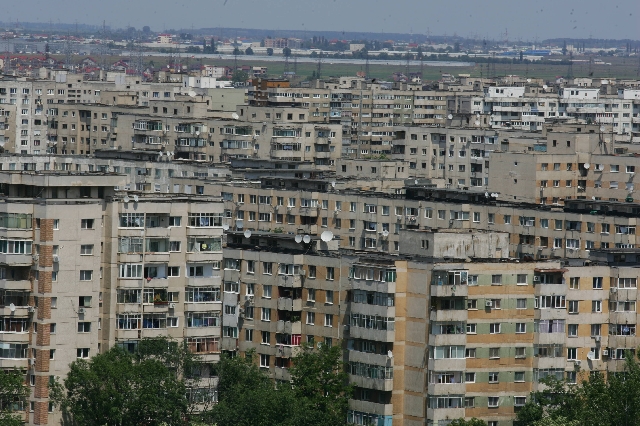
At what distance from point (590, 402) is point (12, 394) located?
17.2 m

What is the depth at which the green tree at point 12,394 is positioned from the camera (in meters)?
59.8

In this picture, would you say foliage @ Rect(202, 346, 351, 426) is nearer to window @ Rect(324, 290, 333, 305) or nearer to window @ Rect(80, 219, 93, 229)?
window @ Rect(324, 290, 333, 305)

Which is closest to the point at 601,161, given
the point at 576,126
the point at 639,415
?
the point at 576,126

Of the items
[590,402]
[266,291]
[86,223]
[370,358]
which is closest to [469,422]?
[590,402]

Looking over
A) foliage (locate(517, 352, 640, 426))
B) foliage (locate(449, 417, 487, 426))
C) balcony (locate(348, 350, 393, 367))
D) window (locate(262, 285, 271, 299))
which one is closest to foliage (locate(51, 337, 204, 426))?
balcony (locate(348, 350, 393, 367))

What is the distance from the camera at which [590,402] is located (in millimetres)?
60781

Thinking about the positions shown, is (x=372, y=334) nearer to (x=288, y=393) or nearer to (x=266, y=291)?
(x=288, y=393)

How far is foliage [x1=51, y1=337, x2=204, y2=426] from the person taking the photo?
60250mm

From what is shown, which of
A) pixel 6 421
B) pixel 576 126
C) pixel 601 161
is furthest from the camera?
pixel 576 126

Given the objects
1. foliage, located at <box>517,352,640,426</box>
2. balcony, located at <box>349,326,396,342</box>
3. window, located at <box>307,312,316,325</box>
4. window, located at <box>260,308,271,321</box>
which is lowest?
foliage, located at <box>517,352,640,426</box>

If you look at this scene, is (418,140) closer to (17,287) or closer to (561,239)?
(561,239)

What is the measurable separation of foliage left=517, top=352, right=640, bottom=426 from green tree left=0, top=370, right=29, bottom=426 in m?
15.4

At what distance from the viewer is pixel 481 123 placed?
A: 141875 millimetres

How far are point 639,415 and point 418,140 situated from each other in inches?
2839
